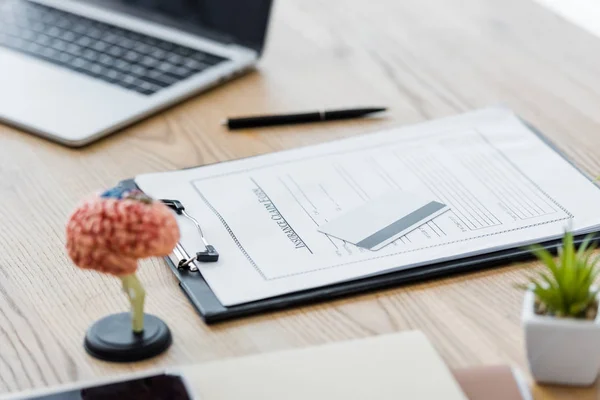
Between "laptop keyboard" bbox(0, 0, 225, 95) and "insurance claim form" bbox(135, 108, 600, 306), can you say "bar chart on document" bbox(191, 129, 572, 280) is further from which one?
"laptop keyboard" bbox(0, 0, 225, 95)

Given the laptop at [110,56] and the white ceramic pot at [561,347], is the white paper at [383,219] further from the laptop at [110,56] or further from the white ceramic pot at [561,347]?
the laptop at [110,56]

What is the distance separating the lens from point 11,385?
2.23ft

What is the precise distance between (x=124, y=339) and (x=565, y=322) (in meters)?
0.31

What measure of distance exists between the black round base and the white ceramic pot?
262 millimetres

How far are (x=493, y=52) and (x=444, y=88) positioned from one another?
0.14 m

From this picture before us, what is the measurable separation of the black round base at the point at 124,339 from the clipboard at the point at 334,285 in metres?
0.04

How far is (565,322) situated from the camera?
65 centimetres

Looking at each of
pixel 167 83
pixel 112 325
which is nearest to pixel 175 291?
pixel 112 325

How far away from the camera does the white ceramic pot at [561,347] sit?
649 mm

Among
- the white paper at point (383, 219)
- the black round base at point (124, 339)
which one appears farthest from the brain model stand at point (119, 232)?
the white paper at point (383, 219)

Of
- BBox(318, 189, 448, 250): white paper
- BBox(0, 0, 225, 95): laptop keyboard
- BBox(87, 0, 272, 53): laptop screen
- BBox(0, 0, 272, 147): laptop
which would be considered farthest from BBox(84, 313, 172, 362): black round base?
BBox(87, 0, 272, 53): laptop screen

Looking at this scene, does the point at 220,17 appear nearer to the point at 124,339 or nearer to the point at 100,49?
the point at 100,49

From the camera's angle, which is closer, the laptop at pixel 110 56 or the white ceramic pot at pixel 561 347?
the white ceramic pot at pixel 561 347

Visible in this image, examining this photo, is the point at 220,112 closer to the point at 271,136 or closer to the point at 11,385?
the point at 271,136
